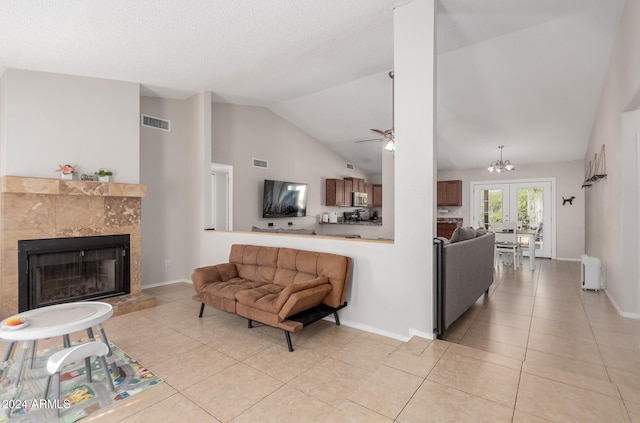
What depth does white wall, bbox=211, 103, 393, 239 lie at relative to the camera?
604 cm

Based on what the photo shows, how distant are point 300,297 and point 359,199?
6.95 m

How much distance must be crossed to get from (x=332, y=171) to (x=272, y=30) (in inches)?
219

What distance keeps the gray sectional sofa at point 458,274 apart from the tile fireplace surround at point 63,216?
3.58 meters

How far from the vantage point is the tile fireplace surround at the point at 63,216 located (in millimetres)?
3469

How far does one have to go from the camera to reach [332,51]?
3.90 m

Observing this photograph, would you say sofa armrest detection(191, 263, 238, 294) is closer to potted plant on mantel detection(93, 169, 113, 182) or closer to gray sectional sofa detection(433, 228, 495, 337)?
potted plant on mantel detection(93, 169, 113, 182)

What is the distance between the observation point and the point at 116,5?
2.71 m

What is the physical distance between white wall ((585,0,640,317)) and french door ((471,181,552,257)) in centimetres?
392

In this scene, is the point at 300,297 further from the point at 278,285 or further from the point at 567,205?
the point at 567,205

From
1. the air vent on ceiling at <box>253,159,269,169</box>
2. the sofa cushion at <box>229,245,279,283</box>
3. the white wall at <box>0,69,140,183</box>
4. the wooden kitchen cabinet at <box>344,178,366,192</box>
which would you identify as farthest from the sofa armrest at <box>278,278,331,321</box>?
the wooden kitchen cabinet at <box>344,178,366,192</box>

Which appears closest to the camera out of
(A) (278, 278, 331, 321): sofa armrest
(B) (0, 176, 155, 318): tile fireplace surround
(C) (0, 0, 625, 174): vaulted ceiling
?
(A) (278, 278, 331, 321): sofa armrest

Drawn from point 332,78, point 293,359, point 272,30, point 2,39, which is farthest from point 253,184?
point 293,359

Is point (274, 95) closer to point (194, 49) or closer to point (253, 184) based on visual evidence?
point (253, 184)

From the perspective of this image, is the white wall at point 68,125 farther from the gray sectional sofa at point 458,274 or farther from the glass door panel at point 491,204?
the glass door panel at point 491,204
